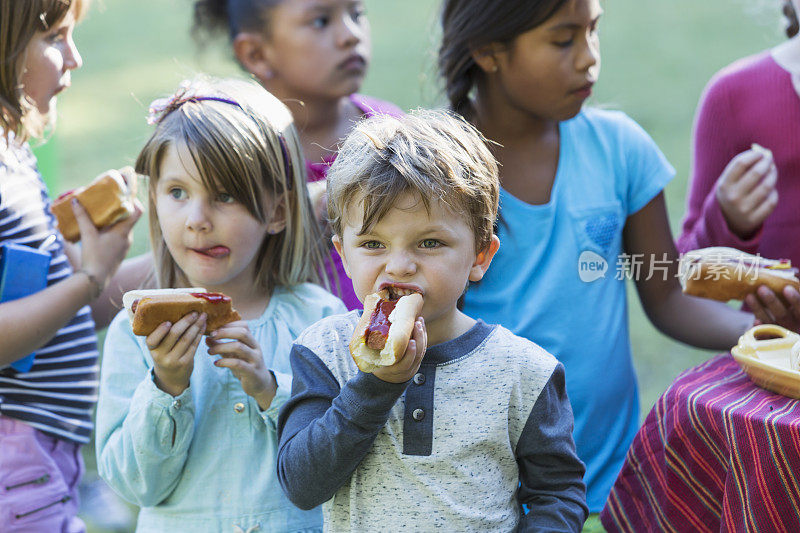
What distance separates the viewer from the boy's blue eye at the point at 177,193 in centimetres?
245

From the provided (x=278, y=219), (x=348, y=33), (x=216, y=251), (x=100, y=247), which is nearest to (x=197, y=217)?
(x=216, y=251)

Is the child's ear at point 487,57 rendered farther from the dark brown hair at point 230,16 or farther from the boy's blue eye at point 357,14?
the dark brown hair at point 230,16

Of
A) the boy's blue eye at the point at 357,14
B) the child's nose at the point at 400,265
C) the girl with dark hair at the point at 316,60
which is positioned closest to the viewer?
the child's nose at the point at 400,265

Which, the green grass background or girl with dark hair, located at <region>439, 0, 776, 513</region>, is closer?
girl with dark hair, located at <region>439, 0, 776, 513</region>

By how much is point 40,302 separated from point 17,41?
0.71m

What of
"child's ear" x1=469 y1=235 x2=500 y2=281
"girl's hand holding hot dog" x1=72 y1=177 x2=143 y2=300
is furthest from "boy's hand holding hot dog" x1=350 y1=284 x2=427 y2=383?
"girl's hand holding hot dog" x1=72 y1=177 x2=143 y2=300

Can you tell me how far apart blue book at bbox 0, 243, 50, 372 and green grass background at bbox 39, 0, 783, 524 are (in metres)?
4.20

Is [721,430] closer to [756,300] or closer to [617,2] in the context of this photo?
[756,300]

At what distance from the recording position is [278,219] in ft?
8.64

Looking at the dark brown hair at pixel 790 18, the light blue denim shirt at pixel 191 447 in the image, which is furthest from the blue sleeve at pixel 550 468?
the dark brown hair at pixel 790 18

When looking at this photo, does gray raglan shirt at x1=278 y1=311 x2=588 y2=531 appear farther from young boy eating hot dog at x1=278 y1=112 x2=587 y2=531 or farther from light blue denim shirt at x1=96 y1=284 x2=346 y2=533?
light blue denim shirt at x1=96 y1=284 x2=346 y2=533

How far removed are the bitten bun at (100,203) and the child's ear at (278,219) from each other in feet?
1.45

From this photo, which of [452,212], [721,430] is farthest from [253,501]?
[721,430]

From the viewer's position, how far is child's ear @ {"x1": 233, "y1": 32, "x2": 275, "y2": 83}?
384 cm
